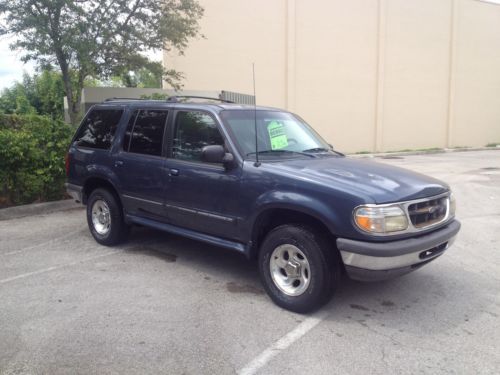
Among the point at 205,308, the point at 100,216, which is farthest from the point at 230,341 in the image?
the point at 100,216

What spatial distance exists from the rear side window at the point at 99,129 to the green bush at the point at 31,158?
86.5 inches

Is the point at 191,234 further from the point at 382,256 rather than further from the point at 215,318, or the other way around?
the point at 382,256

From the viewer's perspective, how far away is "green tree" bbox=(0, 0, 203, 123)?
371 inches

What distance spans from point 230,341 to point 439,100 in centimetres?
2443

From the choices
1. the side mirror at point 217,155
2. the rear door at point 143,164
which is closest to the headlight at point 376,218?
the side mirror at point 217,155

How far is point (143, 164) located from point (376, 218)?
2.91m

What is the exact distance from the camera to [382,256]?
12.4 ft

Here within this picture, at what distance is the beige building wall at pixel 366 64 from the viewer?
58.9 feet

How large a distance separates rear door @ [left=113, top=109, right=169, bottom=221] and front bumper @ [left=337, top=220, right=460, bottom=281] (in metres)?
2.35

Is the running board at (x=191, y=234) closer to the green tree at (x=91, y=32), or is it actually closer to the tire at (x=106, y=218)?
the tire at (x=106, y=218)

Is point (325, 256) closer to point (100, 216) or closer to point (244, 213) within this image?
point (244, 213)

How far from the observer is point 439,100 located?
2512cm

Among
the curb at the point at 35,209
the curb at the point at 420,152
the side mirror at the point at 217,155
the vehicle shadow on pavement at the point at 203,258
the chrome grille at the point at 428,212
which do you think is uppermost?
the side mirror at the point at 217,155


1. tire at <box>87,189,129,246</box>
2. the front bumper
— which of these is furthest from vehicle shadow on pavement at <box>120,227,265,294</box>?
the front bumper
